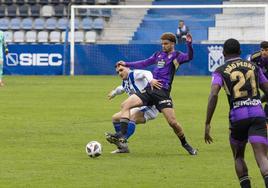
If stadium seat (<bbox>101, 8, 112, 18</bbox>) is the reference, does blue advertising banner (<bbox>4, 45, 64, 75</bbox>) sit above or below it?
below

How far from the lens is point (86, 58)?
134ft

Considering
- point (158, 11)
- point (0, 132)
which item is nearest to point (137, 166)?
point (0, 132)

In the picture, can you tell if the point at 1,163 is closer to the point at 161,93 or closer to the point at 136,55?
the point at 161,93

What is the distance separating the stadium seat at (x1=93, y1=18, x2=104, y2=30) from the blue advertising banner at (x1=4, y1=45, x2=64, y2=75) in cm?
474

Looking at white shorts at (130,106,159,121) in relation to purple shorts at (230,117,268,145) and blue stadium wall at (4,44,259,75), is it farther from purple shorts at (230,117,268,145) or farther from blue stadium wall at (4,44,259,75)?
blue stadium wall at (4,44,259,75)

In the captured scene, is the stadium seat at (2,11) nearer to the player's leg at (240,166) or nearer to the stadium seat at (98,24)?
the stadium seat at (98,24)

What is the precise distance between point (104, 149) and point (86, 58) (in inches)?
1012

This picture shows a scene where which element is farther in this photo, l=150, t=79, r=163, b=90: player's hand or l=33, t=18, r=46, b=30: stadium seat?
l=33, t=18, r=46, b=30: stadium seat

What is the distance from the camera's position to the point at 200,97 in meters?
27.6

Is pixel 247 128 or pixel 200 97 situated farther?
pixel 200 97

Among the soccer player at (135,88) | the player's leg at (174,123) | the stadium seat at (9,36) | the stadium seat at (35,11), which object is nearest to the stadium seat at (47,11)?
the stadium seat at (35,11)

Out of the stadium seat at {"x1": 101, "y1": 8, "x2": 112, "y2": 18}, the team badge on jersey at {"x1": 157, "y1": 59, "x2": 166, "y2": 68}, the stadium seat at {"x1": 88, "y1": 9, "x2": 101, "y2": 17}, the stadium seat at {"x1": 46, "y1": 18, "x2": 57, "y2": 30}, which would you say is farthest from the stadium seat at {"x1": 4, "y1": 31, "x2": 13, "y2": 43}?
the team badge on jersey at {"x1": 157, "y1": 59, "x2": 166, "y2": 68}

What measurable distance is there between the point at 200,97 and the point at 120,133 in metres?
13.3

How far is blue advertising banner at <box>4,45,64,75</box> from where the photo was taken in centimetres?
4044
